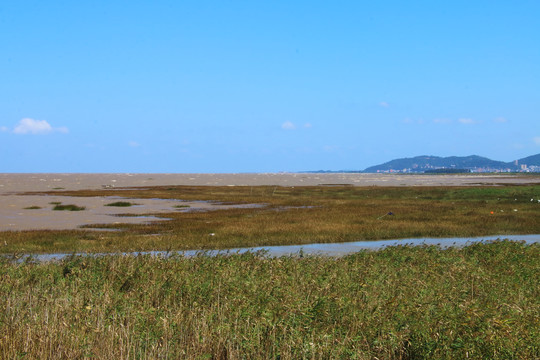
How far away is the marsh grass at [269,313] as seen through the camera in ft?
23.2

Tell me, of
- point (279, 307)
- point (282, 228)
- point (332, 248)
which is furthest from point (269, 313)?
point (282, 228)

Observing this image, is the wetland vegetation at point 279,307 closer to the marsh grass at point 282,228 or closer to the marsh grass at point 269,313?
the marsh grass at point 269,313

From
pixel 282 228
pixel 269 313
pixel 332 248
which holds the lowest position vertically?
pixel 332 248

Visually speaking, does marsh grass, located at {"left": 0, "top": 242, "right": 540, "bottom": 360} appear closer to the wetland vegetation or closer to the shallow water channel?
the wetland vegetation

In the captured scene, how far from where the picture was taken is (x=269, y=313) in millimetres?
8102

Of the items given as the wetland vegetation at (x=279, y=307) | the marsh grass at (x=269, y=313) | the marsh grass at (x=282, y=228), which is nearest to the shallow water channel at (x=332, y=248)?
the marsh grass at (x=282, y=228)

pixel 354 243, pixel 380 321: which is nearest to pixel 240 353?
pixel 380 321

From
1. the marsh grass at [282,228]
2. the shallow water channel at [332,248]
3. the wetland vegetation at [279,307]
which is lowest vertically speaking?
the shallow water channel at [332,248]

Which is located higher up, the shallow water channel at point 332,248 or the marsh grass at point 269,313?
the marsh grass at point 269,313

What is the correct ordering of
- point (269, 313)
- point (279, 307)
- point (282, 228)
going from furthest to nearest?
point (282, 228)
point (279, 307)
point (269, 313)

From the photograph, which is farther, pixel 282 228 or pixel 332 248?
pixel 282 228

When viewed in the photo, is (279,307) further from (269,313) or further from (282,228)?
(282,228)

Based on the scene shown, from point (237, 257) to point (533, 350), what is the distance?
10.9 metres

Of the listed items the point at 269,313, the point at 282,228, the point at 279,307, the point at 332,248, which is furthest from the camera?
the point at 282,228
